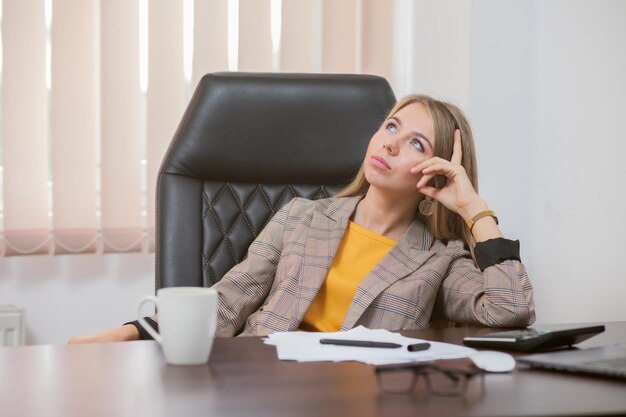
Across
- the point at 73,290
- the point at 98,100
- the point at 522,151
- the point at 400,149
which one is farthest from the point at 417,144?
the point at 73,290

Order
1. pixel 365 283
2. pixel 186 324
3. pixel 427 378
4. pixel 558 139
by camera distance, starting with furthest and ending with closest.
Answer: pixel 558 139, pixel 365 283, pixel 186 324, pixel 427 378

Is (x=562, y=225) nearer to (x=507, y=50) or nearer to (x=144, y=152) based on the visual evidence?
(x=507, y=50)

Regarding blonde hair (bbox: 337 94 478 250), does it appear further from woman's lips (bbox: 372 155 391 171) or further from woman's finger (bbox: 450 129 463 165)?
woman's lips (bbox: 372 155 391 171)

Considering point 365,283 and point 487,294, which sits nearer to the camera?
point 487,294

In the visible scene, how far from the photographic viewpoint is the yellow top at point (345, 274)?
1.73m

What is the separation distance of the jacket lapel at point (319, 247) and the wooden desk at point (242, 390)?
55 centimetres

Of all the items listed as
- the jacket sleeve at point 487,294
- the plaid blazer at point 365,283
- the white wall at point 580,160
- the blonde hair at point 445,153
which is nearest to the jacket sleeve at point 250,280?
the plaid blazer at point 365,283

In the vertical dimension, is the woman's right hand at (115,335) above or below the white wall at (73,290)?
above

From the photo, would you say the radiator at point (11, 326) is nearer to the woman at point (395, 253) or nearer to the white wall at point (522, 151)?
the white wall at point (522, 151)

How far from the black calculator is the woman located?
0.96 feet

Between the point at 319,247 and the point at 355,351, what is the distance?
63cm

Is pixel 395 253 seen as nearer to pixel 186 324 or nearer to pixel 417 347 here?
pixel 417 347

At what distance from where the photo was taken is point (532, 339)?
46.2 inches

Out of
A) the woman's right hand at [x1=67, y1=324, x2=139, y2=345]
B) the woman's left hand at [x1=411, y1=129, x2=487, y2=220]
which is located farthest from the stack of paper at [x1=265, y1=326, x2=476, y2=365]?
the woman's left hand at [x1=411, y1=129, x2=487, y2=220]
